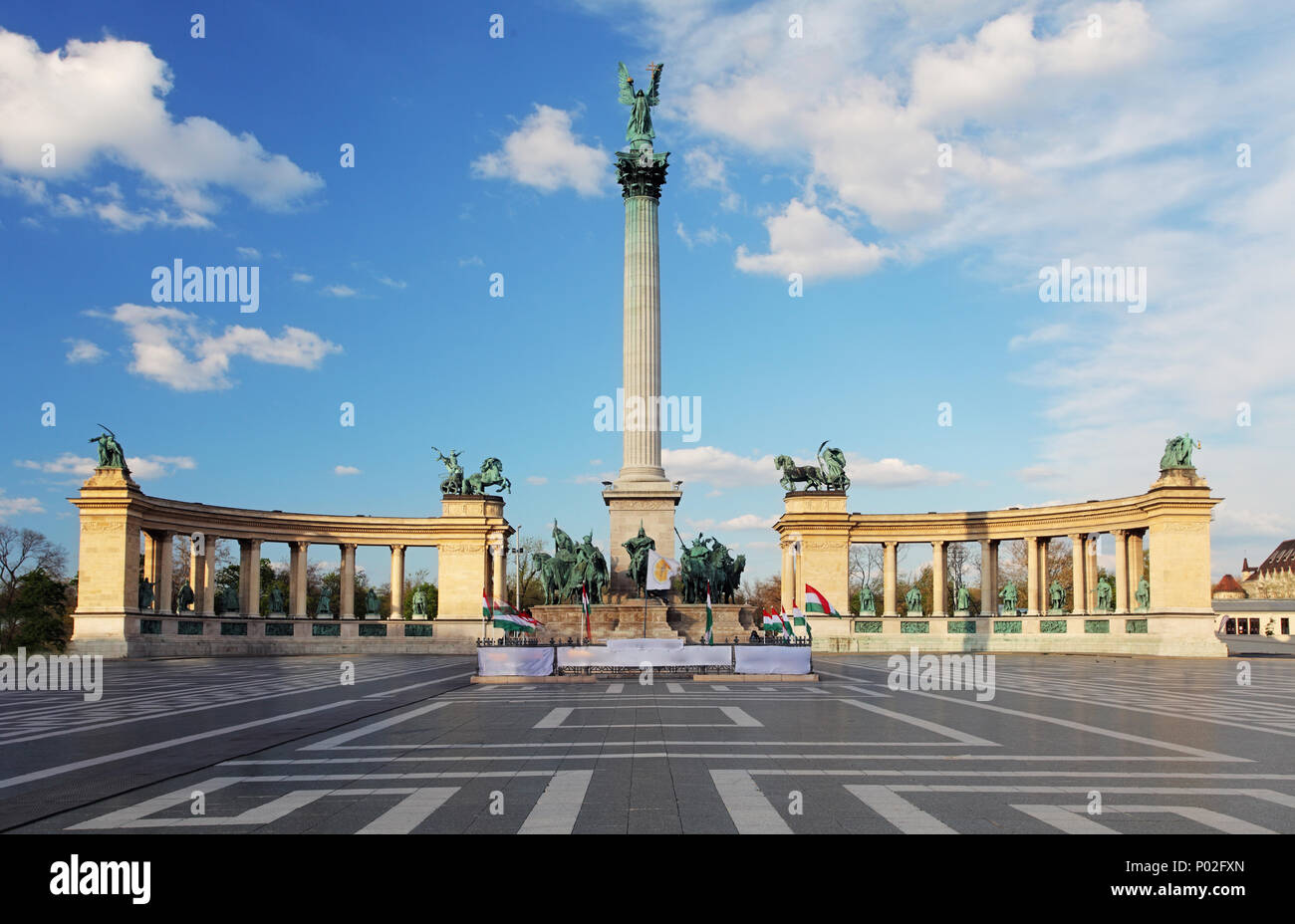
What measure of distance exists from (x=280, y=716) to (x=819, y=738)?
1291cm

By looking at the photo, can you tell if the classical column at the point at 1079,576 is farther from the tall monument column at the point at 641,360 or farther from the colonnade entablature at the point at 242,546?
the colonnade entablature at the point at 242,546

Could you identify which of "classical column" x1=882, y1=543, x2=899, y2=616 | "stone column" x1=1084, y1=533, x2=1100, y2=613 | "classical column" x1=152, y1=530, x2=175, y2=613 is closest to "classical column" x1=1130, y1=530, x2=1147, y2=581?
"stone column" x1=1084, y1=533, x2=1100, y2=613

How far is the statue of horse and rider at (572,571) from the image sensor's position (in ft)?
168

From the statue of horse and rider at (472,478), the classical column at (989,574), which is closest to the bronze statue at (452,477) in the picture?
the statue of horse and rider at (472,478)

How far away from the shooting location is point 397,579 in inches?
3155

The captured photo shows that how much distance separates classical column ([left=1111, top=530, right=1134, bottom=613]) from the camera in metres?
70.1

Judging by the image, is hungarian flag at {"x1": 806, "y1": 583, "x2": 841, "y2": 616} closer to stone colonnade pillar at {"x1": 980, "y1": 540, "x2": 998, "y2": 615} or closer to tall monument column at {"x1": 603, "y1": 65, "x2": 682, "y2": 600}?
tall monument column at {"x1": 603, "y1": 65, "x2": 682, "y2": 600}

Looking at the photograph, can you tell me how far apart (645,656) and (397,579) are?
46.9m

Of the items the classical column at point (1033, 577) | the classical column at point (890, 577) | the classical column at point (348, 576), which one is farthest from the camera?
the classical column at point (890, 577)

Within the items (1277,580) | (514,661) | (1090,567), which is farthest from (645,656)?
(1277,580)

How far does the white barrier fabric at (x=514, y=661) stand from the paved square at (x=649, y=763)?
454 centimetres

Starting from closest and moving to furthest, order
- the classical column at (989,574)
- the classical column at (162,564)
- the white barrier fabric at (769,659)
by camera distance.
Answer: the white barrier fabric at (769,659) → the classical column at (162,564) → the classical column at (989,574)

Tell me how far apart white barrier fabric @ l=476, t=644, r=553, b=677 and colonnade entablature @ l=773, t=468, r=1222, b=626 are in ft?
99.2

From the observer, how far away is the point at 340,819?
1162cm
